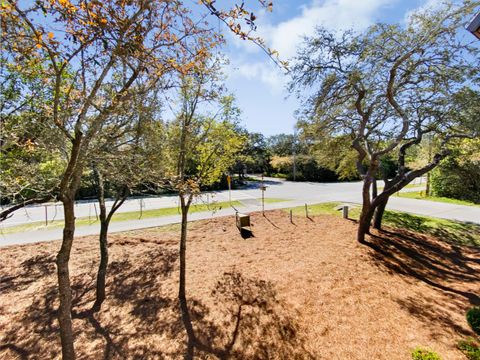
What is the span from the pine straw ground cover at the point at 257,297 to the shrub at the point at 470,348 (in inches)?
4.8

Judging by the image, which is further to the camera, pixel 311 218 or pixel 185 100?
pixel 311 218

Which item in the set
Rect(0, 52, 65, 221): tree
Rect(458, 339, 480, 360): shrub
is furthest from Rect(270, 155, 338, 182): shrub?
Rect(0, 52, 65, 221): tree

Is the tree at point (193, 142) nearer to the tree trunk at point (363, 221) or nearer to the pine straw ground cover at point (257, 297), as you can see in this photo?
the pine straw ground cover at point (257, 297)

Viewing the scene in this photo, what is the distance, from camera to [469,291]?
640cm

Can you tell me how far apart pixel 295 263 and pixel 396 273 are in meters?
3.04

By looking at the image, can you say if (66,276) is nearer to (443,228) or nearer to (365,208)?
(365,208)

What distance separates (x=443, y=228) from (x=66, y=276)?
1436 cm

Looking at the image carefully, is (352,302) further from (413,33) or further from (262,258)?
(413,33)

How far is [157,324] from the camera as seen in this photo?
517cm

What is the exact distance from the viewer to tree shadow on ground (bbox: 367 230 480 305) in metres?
6.98

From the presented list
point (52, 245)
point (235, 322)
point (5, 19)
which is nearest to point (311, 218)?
point (235, 322)

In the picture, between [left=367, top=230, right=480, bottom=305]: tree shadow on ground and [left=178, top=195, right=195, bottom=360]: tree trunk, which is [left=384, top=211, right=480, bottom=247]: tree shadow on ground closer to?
[left=367, top=230, right=480, bottom=305]: tree shadow on ground

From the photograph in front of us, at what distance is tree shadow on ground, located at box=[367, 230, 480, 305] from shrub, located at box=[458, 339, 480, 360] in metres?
1.96

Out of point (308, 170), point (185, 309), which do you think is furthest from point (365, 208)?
point (308, 170)
